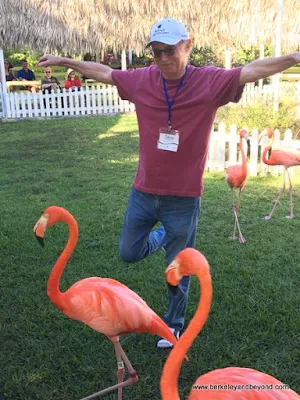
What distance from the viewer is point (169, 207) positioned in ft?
10.2

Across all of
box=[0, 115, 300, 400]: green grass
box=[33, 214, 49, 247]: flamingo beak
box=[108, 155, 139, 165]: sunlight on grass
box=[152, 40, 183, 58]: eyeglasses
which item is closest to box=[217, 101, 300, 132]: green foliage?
box=[0, 115, 300, 400]: green grass

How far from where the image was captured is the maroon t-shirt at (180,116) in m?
2.89

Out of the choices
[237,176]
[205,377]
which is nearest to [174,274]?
[205,377]

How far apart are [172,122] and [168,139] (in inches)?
4.5

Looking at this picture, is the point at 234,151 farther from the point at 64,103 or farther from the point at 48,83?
the point at 48,83

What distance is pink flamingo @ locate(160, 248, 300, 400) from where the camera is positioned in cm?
202

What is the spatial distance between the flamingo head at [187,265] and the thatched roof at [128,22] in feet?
41.5

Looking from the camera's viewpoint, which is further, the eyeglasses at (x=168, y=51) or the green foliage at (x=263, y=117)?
the green foliage at (x=263, y=117)

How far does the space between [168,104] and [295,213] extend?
12.5 ft

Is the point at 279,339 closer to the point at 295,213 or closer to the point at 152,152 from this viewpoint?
the point at 152,152

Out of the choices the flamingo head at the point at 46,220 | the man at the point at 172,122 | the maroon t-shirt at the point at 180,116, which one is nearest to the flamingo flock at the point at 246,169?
the man at the point at 172,122

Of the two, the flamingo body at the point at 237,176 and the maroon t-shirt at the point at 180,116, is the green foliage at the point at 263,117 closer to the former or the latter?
the flamingo body at the point at 237,176

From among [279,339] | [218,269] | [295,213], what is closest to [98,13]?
[295,213]

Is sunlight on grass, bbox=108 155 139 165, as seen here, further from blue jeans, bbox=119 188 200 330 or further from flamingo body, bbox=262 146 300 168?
blue jeans, bbox=119 188 200 330
